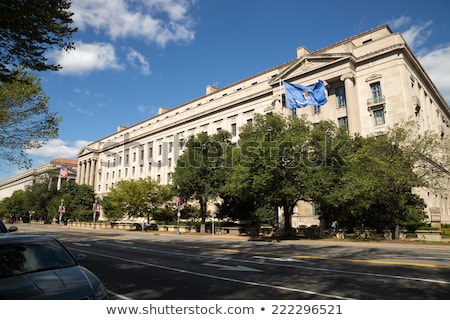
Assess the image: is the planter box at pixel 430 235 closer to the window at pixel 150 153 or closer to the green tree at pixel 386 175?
the green tree at pixel 386 175

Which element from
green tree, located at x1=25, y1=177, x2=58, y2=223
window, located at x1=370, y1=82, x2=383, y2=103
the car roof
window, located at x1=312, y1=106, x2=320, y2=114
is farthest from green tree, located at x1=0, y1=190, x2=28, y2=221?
the car roof

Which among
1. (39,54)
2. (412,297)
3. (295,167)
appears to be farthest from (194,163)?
(412,297)

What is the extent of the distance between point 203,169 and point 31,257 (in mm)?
31859

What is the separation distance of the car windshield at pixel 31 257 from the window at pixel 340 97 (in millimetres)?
41994

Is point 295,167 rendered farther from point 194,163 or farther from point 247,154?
point 194,163

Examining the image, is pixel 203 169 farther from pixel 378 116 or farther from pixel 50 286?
pixel 50 286

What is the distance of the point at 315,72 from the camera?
43.8 metres

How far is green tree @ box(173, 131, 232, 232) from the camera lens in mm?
36281

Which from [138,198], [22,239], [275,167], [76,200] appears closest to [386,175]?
[275,167]

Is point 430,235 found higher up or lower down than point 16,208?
lower down

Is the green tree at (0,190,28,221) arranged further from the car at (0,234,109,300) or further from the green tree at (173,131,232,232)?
the car at (0,234,109,300)

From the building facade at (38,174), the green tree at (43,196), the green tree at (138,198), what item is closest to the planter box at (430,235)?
the green tree at (138,198)

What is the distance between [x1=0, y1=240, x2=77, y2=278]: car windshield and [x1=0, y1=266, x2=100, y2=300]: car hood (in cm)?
23

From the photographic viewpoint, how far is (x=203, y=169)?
122ft
